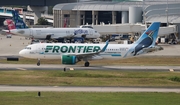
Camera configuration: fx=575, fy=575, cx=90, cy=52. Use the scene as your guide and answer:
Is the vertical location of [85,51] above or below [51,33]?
below

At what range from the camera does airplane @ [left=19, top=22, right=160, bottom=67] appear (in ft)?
259

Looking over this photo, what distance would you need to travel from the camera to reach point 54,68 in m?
74.6

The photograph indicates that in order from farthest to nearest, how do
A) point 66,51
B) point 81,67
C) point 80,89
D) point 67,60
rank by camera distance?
point 66,51 → point 67,60 → point 81,67 → point 80,89

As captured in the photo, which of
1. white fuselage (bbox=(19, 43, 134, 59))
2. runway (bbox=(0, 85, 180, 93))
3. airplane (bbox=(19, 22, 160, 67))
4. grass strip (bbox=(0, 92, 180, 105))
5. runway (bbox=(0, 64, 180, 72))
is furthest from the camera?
white fuselage (bbox=(19, 43, 134, 59))

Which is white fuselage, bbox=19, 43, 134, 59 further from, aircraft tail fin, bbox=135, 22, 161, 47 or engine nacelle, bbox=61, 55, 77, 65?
aircraft tail fin, bbox=135, 22, 161, 47

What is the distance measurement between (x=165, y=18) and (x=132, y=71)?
8821 centimetres

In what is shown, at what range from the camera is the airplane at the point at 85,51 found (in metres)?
78.8

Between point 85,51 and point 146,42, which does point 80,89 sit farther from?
point 146,42

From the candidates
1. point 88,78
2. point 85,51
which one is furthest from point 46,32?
point 88,78

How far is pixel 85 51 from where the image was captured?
262 feet

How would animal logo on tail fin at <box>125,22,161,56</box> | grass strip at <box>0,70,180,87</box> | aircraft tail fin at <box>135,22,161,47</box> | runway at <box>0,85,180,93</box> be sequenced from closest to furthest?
1. runway at <box>0,85,180,93</box>
2. grass strip at <box>0,70,180,87</box>
3. animal logo on tail fin at <box>125,22,161,56</box>
4. aircraft tail fin at <box>135,22,161,47</box>

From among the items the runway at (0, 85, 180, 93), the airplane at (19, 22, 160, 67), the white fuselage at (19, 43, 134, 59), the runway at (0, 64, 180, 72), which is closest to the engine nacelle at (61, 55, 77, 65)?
Answer: the airplane at (19, 22, 160, 67)

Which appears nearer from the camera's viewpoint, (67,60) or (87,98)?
(87,98)

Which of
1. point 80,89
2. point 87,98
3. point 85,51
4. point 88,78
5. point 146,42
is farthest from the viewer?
point 146,42
